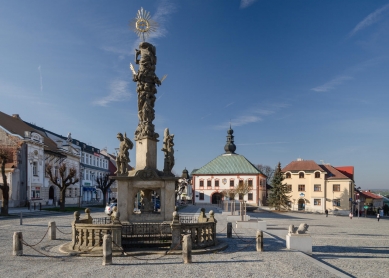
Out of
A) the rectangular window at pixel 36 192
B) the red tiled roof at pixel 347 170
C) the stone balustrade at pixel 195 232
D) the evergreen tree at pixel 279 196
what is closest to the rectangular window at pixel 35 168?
the rectangular window at pixel 36 192

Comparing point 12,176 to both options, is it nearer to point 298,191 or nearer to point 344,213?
point 298,191

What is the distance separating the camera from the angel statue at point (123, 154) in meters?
14.1

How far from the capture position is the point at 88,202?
62.6 m

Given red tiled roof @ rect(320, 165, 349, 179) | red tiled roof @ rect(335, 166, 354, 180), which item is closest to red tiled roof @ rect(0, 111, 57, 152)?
red tiled roof @ rect(320, 165, 349, 179)

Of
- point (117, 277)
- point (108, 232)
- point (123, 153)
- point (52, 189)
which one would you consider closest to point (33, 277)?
point (117, 277)

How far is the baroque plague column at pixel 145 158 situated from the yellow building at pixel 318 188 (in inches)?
1812

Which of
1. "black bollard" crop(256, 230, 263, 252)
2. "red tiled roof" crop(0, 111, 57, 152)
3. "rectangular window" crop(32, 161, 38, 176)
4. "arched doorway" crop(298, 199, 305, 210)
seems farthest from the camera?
"arched doorway" crop(298, 199, 305, 210)

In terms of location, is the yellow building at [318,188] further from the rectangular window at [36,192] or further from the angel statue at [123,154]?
the angel statue at [123,154]

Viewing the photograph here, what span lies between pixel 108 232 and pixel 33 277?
126 inches

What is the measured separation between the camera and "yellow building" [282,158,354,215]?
178 ft

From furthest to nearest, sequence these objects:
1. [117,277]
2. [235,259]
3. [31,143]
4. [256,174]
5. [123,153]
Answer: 1. [256,174]
2. [31,143]
3. [123,153]
4. [235,259]
5. [117,277]

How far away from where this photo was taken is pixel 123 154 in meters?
14.3

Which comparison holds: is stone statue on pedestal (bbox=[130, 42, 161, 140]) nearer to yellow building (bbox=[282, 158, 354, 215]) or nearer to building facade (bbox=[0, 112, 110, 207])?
building facade (bbox=[0, 112, 110, 207])

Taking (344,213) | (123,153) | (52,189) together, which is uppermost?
(123,153)
